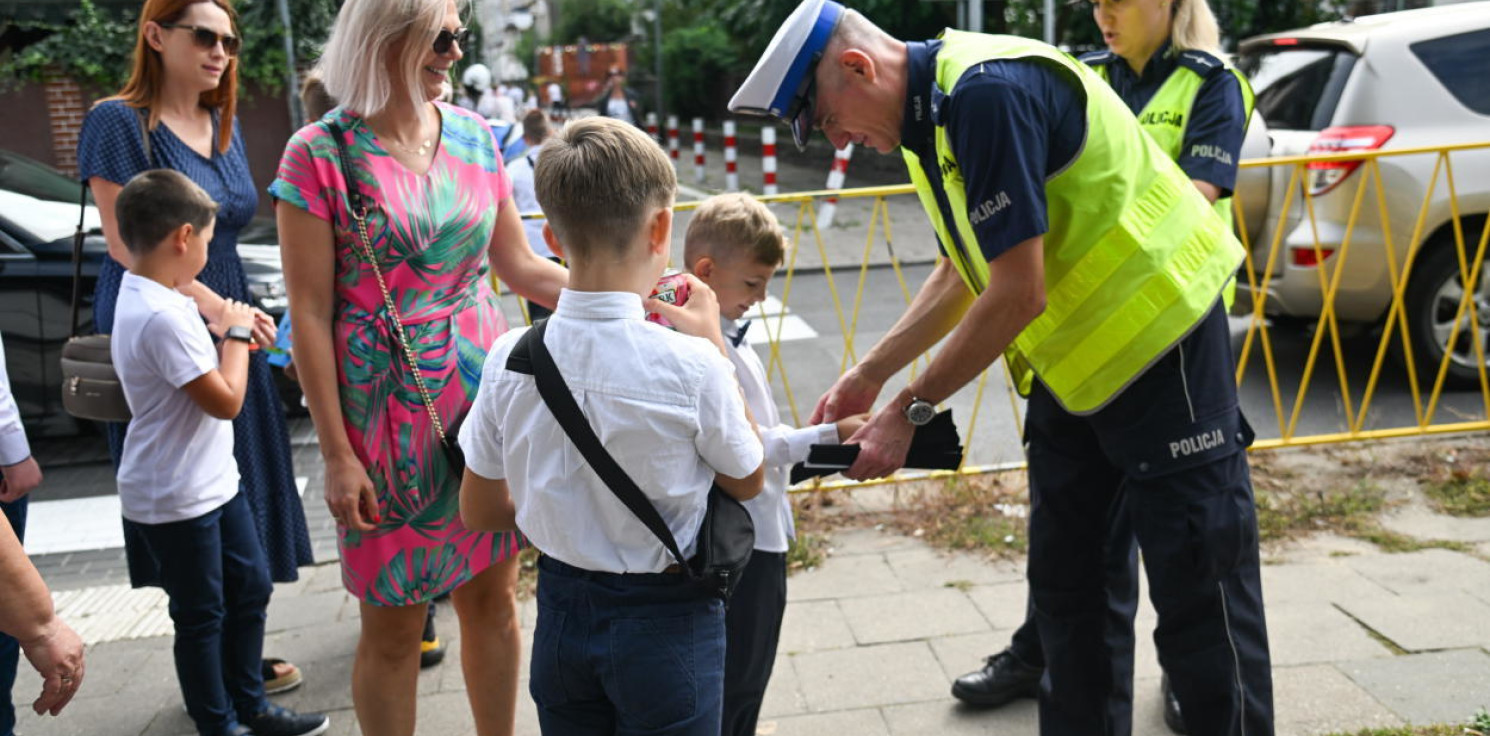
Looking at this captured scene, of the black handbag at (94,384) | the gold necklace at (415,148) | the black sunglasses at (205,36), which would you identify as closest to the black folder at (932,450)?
the gold necklace at (415,148)

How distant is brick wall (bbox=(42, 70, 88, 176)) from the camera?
512 inches

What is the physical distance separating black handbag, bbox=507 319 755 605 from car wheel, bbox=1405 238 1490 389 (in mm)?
5332

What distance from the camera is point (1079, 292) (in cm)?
234

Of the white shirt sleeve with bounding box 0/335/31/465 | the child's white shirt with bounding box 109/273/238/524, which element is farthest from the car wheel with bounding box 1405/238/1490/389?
the white shirt sleeve with bounding box 0/335/31/465

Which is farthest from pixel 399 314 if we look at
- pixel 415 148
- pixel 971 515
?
pixel 971 515

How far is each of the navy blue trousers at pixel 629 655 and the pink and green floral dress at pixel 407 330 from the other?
0.66 m

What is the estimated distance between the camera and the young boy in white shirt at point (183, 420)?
9.55 feet

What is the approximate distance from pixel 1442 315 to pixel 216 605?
587 centimetres

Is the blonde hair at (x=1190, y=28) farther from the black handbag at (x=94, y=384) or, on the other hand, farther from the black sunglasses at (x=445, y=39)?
the black handbag at (x=94, y=384)

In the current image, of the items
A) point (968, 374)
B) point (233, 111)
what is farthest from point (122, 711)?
point (968, 374)

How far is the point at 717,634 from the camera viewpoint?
203 cm

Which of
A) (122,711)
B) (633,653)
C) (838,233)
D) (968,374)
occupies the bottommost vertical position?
(838,233)

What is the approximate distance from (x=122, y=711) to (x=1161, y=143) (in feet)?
10.6

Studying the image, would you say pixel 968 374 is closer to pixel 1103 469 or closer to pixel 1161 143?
pixel 1103 469
